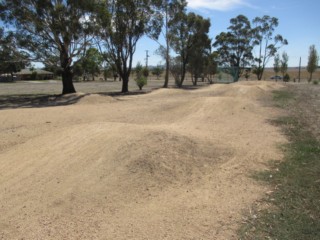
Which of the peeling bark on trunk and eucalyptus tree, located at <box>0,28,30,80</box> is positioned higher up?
eucalyptus tree, located at <box>0,28,30,80</box>

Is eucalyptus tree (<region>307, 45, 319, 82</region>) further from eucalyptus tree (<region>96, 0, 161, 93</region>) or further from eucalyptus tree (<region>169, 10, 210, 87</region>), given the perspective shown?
eucalyptus tree (<region>96, 0, 161, 93</region>)

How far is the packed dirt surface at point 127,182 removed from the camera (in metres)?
4.42

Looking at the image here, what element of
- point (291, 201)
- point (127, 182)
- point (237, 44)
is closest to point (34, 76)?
point (237, 44)

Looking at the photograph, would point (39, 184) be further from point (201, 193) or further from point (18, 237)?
point (201, 193)

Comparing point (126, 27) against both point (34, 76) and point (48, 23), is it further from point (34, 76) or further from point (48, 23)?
point (34, 76)

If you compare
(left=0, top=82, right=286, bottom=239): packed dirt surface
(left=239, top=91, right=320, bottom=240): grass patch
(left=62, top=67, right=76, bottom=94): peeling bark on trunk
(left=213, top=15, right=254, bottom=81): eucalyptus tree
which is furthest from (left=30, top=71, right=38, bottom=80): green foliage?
(left=239, top=91, right=320, bottom=240): grass patch

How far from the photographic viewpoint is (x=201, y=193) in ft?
18.0

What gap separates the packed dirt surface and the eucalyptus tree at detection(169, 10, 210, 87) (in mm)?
29659

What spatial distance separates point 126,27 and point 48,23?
798 centimetres

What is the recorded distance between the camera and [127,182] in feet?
18.6

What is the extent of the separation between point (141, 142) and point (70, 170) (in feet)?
4.70

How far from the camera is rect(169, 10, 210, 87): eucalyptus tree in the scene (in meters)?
37.5

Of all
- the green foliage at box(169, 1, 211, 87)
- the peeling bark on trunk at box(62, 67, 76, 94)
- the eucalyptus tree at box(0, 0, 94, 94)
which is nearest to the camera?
the eucalyptus tree at box(0, 0, 94, 94)

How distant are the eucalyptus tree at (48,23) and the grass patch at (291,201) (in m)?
15.3
